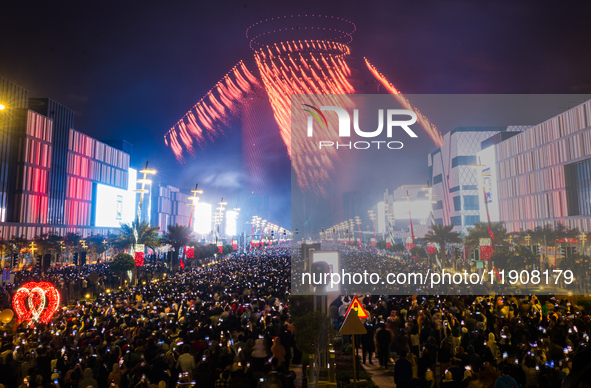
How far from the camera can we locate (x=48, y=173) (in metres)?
64.9

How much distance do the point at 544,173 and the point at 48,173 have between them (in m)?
74.9

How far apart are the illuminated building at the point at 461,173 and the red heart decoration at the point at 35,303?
200ft

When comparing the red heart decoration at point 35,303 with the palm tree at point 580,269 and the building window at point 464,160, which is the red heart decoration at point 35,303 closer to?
the palm tree at point 580,269

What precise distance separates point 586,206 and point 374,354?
47824 mm

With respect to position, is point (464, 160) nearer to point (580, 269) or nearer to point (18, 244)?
point (580, 269)

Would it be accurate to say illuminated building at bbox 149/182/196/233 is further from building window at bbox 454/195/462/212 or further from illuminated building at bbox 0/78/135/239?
building window at bbox 454/195/462/212

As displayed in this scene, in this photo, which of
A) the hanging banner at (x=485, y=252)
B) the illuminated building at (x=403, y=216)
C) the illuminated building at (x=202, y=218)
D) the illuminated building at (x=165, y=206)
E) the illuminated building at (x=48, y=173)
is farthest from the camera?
the illuminated building at (x=202, y=218)

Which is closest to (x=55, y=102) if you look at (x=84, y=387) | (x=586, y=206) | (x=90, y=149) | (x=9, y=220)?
(x=90, y=149)

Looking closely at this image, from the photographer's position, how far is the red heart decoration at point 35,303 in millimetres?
14656

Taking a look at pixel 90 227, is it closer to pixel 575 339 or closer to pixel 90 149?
pixel 90 149

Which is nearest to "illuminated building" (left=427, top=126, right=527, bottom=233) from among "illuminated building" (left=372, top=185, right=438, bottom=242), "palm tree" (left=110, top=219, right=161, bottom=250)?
"illuminated building" (left=372, top=185, right=438, bottom=242)

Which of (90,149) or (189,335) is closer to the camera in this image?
(189,335)

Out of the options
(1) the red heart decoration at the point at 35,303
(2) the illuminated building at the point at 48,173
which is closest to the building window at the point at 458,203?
(1) the red heart decoration at the point at 35,303

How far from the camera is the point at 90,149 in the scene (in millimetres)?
77000
